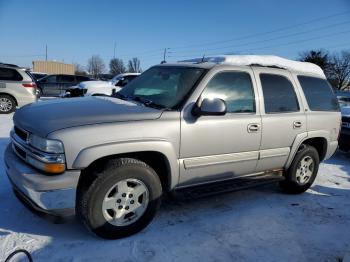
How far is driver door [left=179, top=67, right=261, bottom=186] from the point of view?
3785 mm

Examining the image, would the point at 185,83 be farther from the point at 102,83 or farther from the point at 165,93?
the point at 102,83

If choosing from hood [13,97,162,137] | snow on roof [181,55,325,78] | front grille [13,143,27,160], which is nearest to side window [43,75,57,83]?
snow on roof [181,55,325,78]

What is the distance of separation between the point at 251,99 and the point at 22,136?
2.61m

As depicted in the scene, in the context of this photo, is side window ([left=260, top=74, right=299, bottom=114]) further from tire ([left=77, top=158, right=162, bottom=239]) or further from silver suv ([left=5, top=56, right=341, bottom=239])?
tire ([left=77, top=158, right=162, bottom=239])

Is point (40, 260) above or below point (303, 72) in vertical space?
below

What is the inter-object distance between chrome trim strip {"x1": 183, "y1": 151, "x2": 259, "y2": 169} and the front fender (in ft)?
0.58

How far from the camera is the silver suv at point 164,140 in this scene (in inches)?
123

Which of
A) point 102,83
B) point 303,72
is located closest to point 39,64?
point 102,83

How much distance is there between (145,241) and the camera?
3549 millimetres

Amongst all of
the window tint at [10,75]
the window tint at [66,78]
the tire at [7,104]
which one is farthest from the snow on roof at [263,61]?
the window tint at [66,78]

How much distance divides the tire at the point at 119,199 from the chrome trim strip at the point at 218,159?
43 cm

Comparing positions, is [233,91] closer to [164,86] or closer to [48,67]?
[164,86]

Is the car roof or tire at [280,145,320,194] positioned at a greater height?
the car roof

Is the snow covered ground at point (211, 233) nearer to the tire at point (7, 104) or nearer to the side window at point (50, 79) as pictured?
the tire at point (7, 104)
